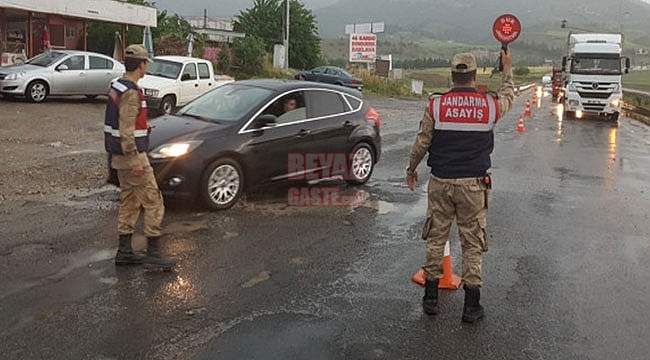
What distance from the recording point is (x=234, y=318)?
455 centimetres

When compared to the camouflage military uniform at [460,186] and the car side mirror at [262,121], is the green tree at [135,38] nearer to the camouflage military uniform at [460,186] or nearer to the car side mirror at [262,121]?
the car side mirror at [262,121]

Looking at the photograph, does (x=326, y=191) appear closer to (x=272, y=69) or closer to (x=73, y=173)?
(x=73, y=173)

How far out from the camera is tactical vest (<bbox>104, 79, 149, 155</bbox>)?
5.27 metres

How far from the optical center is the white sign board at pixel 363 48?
49.2m

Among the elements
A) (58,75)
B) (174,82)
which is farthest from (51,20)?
(174,82)

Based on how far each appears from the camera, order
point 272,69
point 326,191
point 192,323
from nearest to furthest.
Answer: point 192,323 → point 326,191 → point 272,69

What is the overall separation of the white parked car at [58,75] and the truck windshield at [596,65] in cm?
1705

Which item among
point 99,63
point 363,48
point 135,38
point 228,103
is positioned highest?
point 363,48

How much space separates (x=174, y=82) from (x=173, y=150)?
11490 mm

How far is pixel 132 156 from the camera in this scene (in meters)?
5.35

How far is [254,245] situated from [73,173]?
466cm

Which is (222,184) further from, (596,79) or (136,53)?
(596,79)

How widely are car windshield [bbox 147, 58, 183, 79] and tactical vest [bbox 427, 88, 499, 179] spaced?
14.9 meters

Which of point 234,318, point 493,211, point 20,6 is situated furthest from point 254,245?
point 20,6
